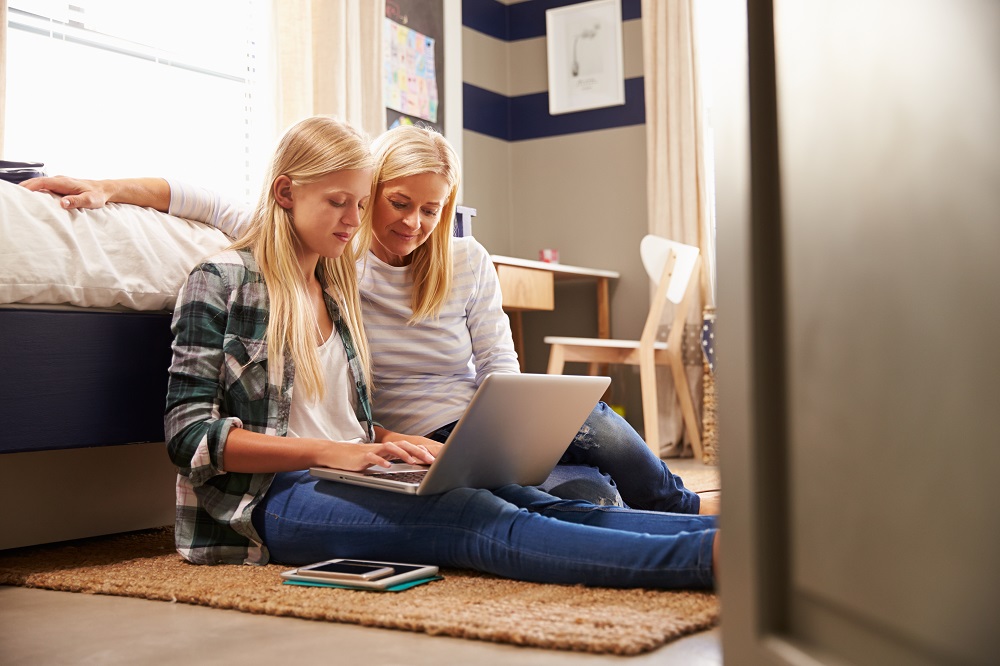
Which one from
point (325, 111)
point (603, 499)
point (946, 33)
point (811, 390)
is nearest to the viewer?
point (946, 33)

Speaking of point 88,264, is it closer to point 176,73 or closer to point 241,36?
point 176,73

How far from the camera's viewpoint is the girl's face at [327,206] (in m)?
1.58

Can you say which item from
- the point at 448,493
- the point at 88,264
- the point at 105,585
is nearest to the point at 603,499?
the point at 448,493

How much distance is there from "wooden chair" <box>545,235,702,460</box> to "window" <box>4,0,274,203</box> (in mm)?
1298

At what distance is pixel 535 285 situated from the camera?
3705 millimetres

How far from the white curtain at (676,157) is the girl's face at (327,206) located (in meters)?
2.58

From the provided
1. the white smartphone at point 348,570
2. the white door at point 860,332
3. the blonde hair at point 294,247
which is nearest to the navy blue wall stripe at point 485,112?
the blonde hair at point 294,247

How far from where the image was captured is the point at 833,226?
455 mm

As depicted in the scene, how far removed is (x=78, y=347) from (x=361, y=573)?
615 millimetres

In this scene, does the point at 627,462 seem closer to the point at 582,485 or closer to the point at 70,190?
the point at 582,485

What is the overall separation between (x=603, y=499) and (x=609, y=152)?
9.84 ft

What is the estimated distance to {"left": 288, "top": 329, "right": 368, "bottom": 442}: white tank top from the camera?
154cm

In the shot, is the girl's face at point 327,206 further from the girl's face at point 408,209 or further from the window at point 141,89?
the window at point 141,89

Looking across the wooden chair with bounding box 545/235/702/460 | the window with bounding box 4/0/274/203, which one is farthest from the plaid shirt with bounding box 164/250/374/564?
the wooden chair with bounding box 545/235/702/460
